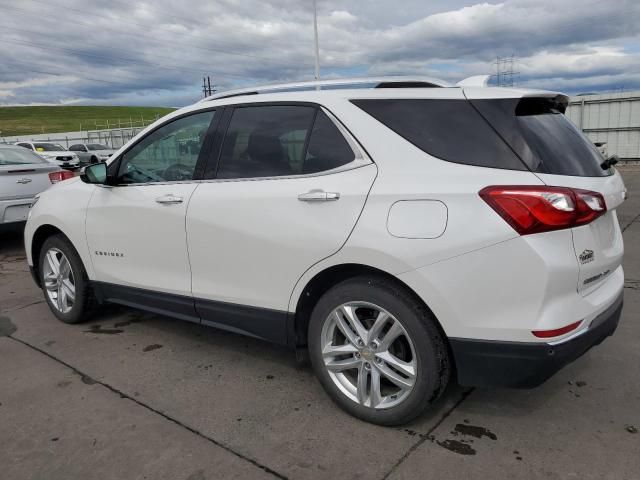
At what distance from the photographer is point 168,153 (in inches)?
144

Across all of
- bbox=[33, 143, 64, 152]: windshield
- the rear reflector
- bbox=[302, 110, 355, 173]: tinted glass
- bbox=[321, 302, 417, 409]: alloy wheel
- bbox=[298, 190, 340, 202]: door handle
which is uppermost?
bbox=[302, 110, 355, 173]: tinted glass

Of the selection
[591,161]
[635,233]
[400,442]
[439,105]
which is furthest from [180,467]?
[635,233]

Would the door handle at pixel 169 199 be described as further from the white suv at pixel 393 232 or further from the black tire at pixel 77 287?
the black tire at pixel 77 287

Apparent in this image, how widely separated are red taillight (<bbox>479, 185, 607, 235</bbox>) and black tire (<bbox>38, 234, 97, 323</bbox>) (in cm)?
329

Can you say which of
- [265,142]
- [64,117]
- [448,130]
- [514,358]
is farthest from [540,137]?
[64,117]

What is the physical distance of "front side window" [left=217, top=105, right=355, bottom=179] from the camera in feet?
9.37

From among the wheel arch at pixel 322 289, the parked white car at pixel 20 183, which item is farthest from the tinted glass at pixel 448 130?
the parked white car at pixel 20 183

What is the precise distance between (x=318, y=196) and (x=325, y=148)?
0.29 meters

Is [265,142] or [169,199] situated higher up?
[265,142]

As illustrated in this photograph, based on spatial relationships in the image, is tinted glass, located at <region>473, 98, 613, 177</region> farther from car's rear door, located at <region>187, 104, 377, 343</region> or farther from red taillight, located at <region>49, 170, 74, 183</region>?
red taillight, located at <region>49, 170, 74, 183</region>

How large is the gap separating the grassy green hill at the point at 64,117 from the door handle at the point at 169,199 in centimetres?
7888

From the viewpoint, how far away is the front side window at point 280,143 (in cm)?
286

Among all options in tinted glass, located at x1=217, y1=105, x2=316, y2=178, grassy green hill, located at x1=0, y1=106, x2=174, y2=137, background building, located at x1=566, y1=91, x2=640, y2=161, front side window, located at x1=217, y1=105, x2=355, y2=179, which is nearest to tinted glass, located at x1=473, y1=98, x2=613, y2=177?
front side window, located at x1=217, y1=105, x2=355, y2=179

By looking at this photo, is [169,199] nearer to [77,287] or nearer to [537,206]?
[77,287]
